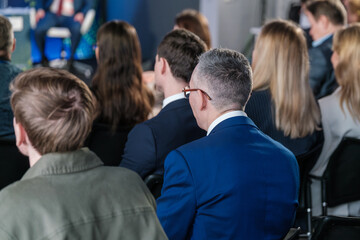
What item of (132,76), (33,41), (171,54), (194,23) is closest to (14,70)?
(132,76)

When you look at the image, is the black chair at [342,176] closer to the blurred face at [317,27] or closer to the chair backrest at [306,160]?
the chair backrest at [306,160]

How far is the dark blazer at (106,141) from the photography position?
2855 millimetres

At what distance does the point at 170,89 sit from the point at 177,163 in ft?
3.01

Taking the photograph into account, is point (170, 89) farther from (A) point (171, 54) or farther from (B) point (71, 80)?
(B) point (71, 80)

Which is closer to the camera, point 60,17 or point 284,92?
point 284,92

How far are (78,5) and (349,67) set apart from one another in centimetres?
510

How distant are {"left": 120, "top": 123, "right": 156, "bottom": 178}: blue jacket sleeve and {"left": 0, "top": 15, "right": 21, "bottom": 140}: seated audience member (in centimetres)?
99

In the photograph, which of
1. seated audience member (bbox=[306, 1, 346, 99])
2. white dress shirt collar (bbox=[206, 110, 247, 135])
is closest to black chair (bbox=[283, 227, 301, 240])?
white dress shirt collar (bbox=[206, 110, 247, 135])

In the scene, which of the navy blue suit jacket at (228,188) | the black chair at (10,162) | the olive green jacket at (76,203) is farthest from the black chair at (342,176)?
the black chair at (10,162)

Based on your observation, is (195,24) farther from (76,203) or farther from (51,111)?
(76,203)

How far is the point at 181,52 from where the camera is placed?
2.47m

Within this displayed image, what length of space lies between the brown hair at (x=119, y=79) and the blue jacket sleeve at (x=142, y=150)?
32.2 inches

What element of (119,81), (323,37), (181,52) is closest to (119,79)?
(119,81)

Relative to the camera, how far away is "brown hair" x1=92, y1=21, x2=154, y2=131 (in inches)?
123
